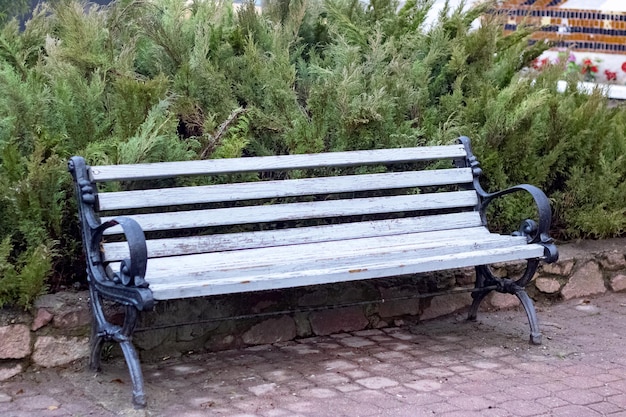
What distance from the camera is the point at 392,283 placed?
467cm

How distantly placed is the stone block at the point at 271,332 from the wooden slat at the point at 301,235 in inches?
17.8

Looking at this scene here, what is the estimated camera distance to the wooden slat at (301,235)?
3926 millimetres

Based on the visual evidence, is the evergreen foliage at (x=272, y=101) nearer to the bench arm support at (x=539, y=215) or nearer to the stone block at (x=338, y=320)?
the bench arm support at (x=539, y=215)

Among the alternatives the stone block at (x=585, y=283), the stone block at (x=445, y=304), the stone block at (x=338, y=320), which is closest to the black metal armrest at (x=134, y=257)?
the stone block at (x=338, y=320)

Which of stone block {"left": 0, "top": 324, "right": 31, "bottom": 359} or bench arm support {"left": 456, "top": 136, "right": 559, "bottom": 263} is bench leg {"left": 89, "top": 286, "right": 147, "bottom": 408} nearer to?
stone block {"left": 0, "top": 324, "right": 31, "bottom": 359}

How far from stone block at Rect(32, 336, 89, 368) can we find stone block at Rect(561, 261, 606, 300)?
289cm

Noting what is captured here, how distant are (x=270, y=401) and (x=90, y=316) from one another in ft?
3.09

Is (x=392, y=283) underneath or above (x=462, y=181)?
underneath

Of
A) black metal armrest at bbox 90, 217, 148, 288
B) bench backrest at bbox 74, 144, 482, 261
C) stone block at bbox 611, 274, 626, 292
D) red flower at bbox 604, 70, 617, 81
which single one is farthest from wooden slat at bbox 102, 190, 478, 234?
red flower at bbox 604, 70, 617, 81

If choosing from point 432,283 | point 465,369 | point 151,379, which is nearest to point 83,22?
point 151,379

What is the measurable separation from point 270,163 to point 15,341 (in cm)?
146

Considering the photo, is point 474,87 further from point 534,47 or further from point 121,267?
point 121,267

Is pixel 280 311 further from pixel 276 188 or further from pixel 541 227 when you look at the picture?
pixel 541 227

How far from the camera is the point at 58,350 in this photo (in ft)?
12.6
